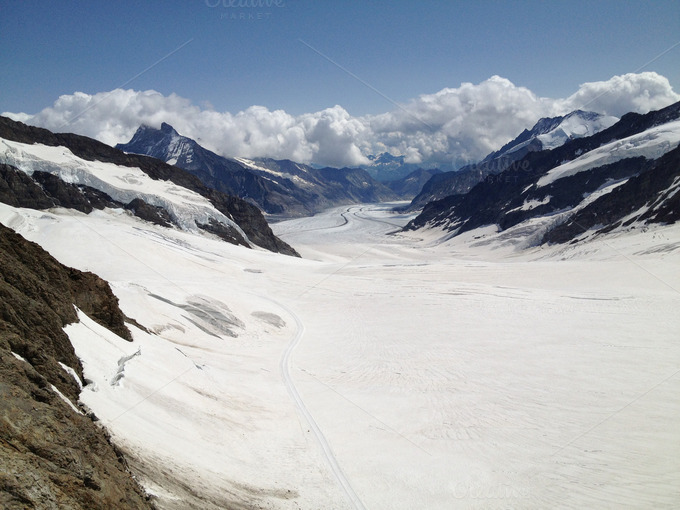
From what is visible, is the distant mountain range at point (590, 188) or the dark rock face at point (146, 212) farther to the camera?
the distant mountain range at point (590, 188)

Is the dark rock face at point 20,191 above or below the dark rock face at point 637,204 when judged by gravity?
above

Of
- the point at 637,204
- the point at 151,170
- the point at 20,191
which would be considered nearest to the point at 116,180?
the point at 151,170

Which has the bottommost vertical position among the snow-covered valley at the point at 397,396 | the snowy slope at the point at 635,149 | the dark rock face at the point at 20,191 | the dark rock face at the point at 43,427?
the snow-covered valley at the point at 397,396

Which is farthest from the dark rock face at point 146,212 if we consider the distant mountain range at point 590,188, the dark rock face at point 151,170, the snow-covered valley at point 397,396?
the distant mountain range at point 590,188

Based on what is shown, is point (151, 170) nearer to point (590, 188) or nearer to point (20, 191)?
point (20, 191)

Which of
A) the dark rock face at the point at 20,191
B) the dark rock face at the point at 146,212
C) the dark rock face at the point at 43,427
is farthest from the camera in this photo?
the dark rock face at the point at 146,212

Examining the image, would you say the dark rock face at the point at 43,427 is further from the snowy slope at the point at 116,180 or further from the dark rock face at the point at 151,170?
the snowy slope at the point at 116,180

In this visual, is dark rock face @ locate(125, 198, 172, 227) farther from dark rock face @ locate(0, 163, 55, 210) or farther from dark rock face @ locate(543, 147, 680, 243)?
dark rock face @ locate(543, 147, 680, 243)
